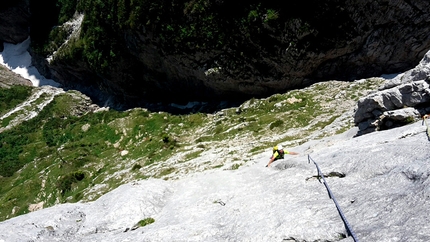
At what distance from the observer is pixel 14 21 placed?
325 feet

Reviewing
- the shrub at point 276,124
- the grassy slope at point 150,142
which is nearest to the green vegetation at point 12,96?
the grassy slope at point 150,142

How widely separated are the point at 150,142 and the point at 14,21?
8134 centimetres

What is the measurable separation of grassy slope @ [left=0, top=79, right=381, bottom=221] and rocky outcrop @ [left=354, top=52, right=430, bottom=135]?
25.0 ft

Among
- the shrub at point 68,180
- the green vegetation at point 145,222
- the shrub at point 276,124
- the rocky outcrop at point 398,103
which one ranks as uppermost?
the rocky outcrop at point 398,103

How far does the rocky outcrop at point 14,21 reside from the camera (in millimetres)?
97562

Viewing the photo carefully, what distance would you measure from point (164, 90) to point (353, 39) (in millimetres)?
36272

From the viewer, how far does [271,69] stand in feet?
165

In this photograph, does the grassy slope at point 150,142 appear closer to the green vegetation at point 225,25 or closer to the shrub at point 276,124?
the shrub at point 276,124

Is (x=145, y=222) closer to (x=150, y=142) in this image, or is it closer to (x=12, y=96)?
(x=150, y=142)

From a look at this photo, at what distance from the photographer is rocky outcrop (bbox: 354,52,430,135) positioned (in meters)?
20.7

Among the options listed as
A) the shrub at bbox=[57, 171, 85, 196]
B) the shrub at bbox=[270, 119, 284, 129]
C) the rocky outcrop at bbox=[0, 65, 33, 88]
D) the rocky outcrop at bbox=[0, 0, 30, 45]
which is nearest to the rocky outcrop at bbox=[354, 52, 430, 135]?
the shrub at bbox=[270, 119, 284, 129]

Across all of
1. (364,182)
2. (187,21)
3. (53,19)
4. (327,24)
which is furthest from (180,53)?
(53,19)

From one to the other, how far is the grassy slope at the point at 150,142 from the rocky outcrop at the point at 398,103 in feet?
25.0

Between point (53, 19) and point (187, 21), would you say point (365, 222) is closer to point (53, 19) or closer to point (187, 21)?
point (187, 21)
